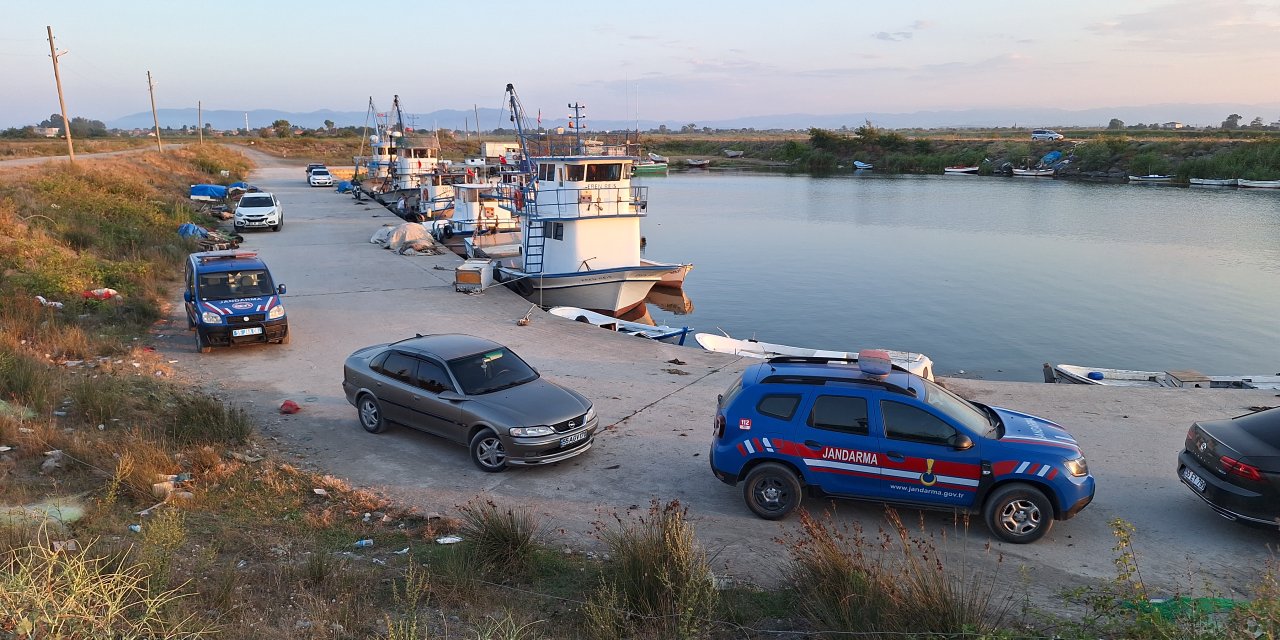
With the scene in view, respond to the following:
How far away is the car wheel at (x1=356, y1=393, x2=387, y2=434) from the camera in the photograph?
1055 cm

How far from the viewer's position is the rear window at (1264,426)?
25.0 ft

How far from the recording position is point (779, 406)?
8.11m

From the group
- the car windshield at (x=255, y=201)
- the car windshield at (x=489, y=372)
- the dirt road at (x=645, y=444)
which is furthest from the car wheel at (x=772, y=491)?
the car windshield at (x=255, y=201)

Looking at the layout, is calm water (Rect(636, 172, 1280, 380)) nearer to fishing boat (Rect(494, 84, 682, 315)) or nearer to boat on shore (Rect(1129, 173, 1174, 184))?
fishing boat (Rect(494, 84, 682, 315))

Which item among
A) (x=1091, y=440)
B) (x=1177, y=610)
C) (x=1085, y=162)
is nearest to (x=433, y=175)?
(x=1091, y=440)

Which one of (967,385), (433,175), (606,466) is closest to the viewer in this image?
(606,466)

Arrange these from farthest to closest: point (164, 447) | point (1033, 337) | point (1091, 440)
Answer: point (1033, 337), point (1091, 440), point (164, 447)

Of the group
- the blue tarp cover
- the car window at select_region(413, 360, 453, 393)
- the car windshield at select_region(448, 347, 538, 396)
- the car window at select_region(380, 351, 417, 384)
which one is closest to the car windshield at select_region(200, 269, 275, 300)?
the car window at select_region(380, 351, 417, 384)

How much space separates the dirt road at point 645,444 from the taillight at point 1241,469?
727 mm

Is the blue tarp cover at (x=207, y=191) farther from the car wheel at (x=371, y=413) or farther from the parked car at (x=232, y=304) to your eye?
the car wheel at (x=371, y=413)

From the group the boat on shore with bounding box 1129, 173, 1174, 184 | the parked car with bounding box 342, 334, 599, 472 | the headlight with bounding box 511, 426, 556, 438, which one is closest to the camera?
the headlight with bounding box 511, 426, 556, 438

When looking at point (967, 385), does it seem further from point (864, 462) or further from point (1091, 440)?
point (864, 462)

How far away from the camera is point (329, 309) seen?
18.5 metres

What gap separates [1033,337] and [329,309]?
66.9ft
